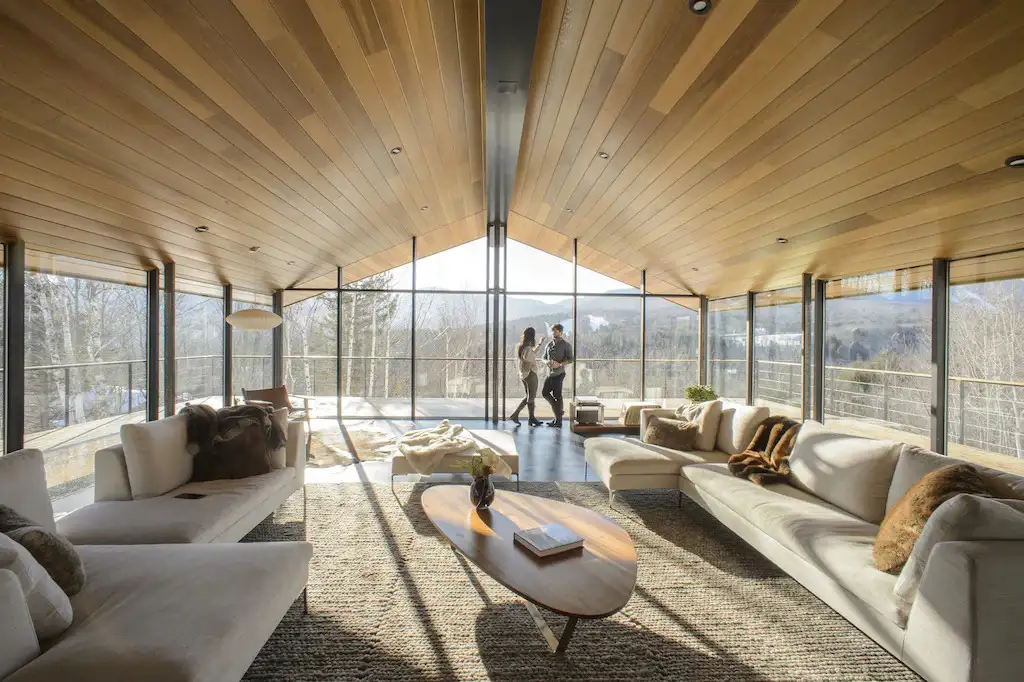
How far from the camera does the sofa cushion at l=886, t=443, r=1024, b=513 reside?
2.18m

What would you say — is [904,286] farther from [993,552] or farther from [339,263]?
[339,263]

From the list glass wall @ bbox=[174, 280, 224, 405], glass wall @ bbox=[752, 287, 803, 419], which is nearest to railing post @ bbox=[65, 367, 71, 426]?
glass wall @ bbox=[174, 280, 224, 405]

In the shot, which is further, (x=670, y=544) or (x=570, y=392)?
(x=570, y=392)

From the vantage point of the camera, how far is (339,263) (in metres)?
7.24

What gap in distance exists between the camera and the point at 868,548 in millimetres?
2311

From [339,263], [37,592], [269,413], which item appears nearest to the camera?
[37,592]

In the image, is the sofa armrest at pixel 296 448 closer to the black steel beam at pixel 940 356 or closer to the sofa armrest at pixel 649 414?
the sofa armrest at pixel 649 414

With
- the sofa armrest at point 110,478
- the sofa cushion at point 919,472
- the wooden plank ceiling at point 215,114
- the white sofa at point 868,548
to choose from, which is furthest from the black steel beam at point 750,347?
the sofa armrest at point 110,478

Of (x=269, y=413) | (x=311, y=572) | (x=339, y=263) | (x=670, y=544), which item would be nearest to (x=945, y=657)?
(x=670, y=544)

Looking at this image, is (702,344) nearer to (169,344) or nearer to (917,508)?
(917,508)

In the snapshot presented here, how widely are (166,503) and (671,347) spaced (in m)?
6.88

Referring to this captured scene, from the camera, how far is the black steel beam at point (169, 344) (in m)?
5.40

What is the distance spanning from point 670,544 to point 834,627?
1019 millimetres

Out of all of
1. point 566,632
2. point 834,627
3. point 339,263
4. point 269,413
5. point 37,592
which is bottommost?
point 834,627
